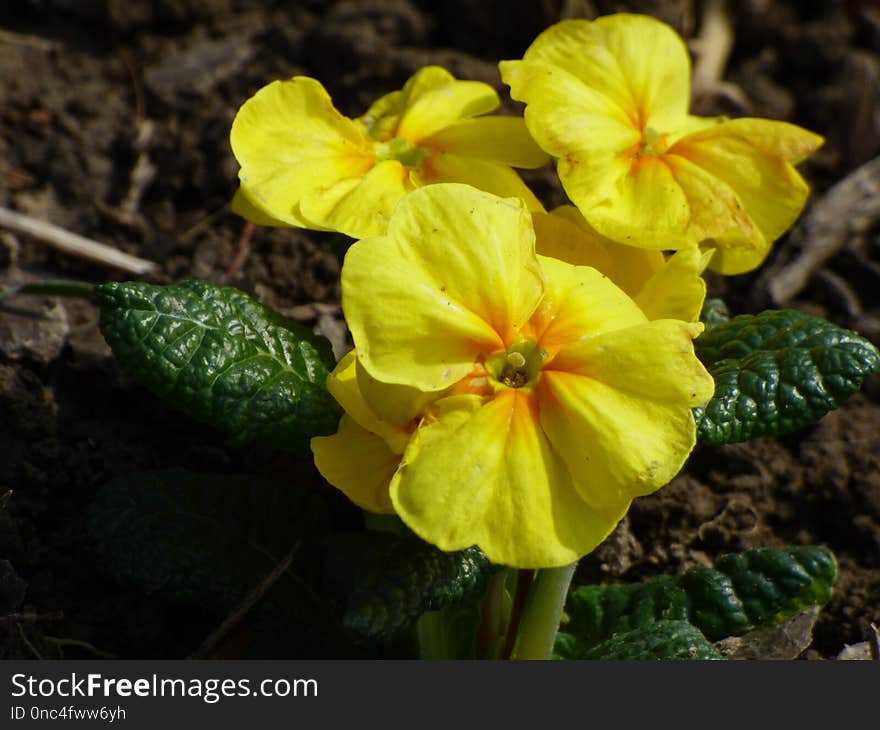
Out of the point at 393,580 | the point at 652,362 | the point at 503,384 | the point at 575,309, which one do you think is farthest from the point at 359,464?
the point at 652,362

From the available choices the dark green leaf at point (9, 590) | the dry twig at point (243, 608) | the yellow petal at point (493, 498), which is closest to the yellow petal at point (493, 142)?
the yellow petal at point (493, 498)

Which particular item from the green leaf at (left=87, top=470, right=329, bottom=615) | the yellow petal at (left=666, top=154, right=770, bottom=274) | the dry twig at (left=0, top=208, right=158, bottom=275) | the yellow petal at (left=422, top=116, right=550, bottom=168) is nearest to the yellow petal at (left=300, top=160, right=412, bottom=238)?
the yellow petal at (left=422, top=116, right=550, bottom=168)

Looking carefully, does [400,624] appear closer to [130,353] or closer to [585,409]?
[585,409]

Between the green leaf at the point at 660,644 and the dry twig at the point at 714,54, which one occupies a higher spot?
the dry twig at the point at 714,54

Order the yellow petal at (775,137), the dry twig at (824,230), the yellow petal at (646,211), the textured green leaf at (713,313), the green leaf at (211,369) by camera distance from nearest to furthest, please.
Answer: the yellow petal at (646,211) → the green leaf at (211,369) → the yellow petal at (775,137) → the textured green leaf at (713,313) → the dry twig at (824,230)

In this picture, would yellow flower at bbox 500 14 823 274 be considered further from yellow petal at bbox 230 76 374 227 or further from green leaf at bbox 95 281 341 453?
green leaf at bbox 95 281 341 453

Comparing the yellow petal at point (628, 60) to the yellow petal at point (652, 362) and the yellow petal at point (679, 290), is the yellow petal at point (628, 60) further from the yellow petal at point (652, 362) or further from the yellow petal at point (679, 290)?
the yellow petal at point (652, 362)
